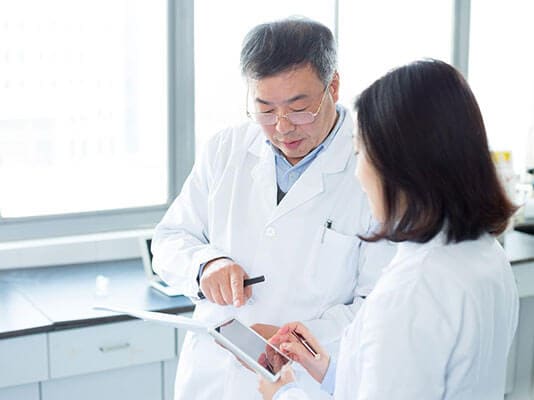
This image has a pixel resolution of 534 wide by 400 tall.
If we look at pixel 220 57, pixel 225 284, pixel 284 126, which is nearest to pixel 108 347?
pixel 225 284

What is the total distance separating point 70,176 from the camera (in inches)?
118

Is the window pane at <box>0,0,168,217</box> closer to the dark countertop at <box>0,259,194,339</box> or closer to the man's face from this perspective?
the dark countertop at <box>0,259,194,339</box>

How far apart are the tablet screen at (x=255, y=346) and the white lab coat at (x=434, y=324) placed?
336 mm

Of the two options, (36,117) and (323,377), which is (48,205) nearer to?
(36,117)

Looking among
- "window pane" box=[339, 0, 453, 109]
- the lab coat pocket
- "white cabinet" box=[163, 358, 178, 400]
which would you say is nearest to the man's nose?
the lab coat pocket

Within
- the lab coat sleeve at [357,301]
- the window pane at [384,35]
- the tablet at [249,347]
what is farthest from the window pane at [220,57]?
the tablet at [249,347]

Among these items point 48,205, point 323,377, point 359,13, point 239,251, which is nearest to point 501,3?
point 359,13

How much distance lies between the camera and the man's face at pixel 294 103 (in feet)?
5.57

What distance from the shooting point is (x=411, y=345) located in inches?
44.0

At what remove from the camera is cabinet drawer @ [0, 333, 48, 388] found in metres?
2.22

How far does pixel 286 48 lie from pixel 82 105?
4.85 ft

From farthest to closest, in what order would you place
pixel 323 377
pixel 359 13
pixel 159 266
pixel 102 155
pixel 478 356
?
1. pixel 359 13
2. pixel 102 155
3. pixel 159 266
4. pixel 323 377
5. pixel 478 356

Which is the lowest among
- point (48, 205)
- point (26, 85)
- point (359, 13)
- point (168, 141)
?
point (48, 205)

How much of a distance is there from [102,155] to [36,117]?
0.93 feet
